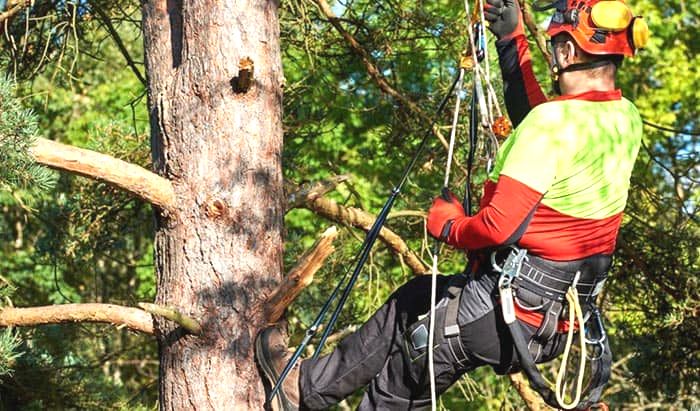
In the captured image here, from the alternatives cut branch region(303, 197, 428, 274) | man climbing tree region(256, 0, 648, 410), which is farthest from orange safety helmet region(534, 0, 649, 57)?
cut branch region(303, 197, 428, 274)

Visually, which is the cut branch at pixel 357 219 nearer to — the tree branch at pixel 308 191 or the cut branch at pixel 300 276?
the tree branch at pixel 308 191

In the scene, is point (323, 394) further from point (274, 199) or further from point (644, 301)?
point (644, 301)

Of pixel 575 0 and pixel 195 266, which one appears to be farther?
pixel 195 266

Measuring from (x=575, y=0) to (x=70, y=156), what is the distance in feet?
5.91

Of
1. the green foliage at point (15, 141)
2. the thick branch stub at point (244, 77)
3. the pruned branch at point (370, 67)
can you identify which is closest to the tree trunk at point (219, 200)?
the thick branch stub at point (244, 77)

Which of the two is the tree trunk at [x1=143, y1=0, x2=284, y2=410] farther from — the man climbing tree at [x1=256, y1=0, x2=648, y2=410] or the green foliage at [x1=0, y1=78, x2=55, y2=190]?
the green foliage at [x1=0, y1=78, x2=55, y2=190]

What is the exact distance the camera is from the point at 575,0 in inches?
131

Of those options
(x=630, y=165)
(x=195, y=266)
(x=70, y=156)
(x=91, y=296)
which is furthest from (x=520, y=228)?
(x=91, y=296)

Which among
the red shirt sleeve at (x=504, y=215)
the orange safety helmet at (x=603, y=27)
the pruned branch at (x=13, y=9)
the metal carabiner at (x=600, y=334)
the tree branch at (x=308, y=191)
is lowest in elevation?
the metal carabiner at (x=600, y=334)

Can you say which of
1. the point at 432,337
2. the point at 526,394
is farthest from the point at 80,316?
the point at 526,394

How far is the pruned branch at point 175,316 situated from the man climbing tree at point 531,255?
0.23 metres

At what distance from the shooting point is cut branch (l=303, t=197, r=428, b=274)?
470 cm

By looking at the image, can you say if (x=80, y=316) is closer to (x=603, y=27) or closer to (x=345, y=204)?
(x=603, y=27)

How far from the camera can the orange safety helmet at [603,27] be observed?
3.22 meters
